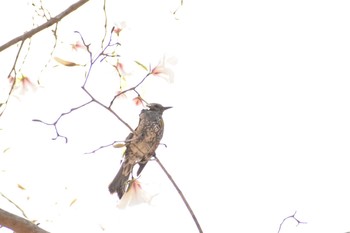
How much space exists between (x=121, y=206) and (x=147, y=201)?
174 mm

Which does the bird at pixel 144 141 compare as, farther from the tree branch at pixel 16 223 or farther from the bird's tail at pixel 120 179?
the tree branch at pixel 16 223

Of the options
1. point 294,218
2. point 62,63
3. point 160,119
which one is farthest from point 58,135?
point 160,119

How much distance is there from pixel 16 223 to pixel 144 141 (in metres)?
1.99

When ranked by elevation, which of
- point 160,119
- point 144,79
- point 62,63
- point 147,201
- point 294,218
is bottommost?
point 294,218

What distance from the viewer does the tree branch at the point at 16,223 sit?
6.50 feet

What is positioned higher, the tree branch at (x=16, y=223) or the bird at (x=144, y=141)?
the bird at (x=144, y=141)

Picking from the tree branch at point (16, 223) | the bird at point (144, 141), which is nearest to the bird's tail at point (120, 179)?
the bird at point (144, 141)

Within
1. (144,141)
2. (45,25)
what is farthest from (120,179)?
(45,25)

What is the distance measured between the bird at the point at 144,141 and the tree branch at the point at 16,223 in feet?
4.16

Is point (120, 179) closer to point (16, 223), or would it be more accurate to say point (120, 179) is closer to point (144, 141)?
point (144, 141)

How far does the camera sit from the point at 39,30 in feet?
7.22

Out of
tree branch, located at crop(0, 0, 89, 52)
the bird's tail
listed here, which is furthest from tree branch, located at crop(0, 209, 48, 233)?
the bird's tail

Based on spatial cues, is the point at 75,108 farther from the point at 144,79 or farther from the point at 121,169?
the point at 121,169

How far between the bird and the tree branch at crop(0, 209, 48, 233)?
1.27 meters
